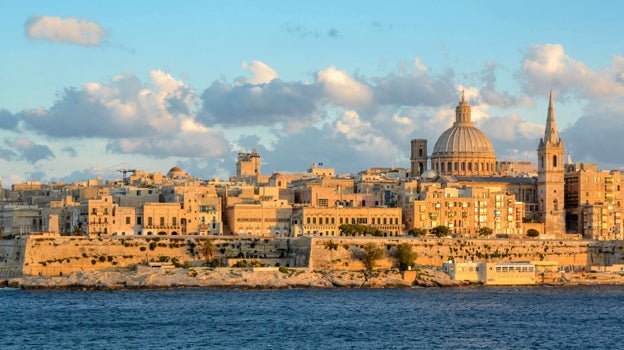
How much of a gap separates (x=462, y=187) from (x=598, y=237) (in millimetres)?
9996

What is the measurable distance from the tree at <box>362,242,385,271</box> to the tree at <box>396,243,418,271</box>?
3.83 feet

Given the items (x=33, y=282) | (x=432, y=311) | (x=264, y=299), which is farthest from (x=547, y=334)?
(x=33, y=282)

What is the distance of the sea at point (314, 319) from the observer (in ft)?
158

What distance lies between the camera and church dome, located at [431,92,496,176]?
361ft

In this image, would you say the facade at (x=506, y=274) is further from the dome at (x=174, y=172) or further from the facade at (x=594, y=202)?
the dome at (x=174, y=172)

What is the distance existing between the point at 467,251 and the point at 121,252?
20.5 m

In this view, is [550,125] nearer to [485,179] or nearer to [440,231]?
[485,179]

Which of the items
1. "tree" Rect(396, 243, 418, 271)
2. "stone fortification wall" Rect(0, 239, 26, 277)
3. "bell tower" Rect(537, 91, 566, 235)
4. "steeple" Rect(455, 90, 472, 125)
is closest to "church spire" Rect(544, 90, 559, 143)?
"bell tower" Rect(537, 91, 566, 235)

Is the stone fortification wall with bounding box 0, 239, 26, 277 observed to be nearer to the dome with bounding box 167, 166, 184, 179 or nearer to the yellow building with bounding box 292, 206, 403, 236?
the yellow building with bounding box 292, 206, 403, 236

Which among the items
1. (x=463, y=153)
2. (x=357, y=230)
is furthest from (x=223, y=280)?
(x=463, y=153)

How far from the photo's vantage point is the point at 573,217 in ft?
329

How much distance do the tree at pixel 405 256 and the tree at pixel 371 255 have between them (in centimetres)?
117

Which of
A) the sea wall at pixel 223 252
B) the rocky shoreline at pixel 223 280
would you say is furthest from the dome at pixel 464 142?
the rocky shoreline at pixel 223 280

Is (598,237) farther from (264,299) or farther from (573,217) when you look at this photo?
(264,299)
